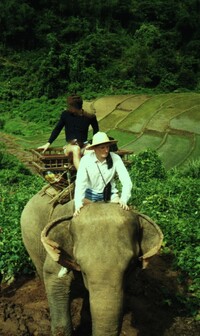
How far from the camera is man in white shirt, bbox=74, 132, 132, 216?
509cm

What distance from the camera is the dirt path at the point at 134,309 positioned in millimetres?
5969

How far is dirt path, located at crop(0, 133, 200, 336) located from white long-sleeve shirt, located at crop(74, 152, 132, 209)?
105cm

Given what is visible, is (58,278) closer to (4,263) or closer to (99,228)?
(99,228)

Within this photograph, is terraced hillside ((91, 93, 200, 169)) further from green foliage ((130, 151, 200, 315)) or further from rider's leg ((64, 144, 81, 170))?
rider's leg ((64, 144, 81, 170))

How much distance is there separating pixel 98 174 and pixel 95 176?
0.13 ft

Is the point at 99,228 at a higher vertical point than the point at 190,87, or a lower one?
higher

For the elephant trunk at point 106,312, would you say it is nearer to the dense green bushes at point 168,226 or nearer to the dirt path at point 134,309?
the dirt path at point 134,309

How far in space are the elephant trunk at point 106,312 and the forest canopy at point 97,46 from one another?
94.9 ft

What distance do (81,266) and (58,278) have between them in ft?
3.23

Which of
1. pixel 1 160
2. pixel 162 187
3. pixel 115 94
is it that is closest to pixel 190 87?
pixel 115 94

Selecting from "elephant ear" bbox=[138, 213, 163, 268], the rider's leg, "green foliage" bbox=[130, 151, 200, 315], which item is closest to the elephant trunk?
"elephant ear" bbox=[138, 213, 163, 268]

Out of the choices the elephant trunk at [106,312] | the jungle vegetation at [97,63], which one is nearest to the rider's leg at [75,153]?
the elephant trunk at [106,312]

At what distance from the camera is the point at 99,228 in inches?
182

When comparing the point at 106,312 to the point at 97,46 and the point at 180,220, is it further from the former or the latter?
the point at 97,46
